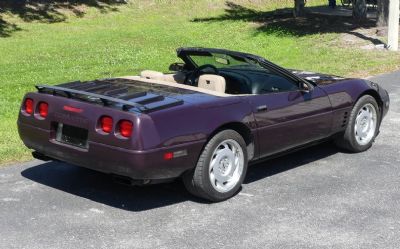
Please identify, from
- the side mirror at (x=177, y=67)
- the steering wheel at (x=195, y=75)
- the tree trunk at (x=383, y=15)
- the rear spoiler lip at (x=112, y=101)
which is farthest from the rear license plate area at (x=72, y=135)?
the tree trunk at (x=383, y=15)

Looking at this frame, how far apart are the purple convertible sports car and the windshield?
0.03ft

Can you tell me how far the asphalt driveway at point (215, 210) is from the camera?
482 centimetres

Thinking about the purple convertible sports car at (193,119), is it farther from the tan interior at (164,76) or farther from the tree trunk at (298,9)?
the tree trunk at (298,9)

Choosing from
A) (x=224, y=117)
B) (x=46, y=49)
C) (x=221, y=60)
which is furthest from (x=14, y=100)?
(x=46, y=49)

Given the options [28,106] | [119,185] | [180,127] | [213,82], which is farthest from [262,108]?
[28,106]

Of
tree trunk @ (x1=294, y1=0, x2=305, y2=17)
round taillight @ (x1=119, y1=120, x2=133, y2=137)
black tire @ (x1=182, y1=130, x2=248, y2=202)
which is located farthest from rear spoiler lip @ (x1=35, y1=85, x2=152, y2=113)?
tree trunk @ (x1=294, y1=0, x2=305, y2=17)

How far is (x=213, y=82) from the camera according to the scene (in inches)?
239

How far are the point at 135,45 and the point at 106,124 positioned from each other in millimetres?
15152

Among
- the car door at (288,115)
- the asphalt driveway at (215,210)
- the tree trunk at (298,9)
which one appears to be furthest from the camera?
the tree trunk at (298,9)

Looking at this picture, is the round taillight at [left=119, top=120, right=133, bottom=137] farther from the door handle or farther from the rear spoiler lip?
the door handle

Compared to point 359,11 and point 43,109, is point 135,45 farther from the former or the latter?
point 43,109

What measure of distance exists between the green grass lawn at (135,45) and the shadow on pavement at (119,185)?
77cm

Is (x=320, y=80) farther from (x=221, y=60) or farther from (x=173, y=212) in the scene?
(x=173, y=212)

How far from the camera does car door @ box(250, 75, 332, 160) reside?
600cm
